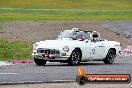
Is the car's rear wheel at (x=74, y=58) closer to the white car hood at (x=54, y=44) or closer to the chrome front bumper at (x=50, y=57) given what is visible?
the chrome front bumper at (x=50, y=57)

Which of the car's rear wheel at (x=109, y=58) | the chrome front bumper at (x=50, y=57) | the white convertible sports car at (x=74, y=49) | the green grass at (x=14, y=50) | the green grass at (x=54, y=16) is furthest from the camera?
the green grass at (x=54, y=16)

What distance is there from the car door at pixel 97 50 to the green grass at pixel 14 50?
3.88 metres

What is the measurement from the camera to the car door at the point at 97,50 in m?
26.1

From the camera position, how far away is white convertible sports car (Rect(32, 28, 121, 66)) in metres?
24.3

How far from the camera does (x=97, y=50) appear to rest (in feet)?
86.8

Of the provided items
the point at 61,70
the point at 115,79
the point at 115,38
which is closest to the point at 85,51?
the point at 61,70

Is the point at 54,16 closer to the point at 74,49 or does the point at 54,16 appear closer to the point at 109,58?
the point at 109,58

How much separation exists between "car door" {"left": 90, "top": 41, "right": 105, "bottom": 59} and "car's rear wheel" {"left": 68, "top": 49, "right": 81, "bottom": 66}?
1.16m

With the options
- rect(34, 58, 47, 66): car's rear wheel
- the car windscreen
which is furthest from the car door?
rect(34, 58, 47, 66): car's rear wheel

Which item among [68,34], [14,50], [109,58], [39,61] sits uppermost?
[68,34]

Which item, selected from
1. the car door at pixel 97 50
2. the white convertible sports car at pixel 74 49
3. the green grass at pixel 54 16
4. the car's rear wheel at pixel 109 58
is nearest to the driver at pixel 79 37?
the white convertible sports car at pixel 74 49

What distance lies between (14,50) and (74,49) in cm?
831

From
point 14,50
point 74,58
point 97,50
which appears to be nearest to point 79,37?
point 97,50

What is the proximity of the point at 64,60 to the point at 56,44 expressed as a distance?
70 cm
